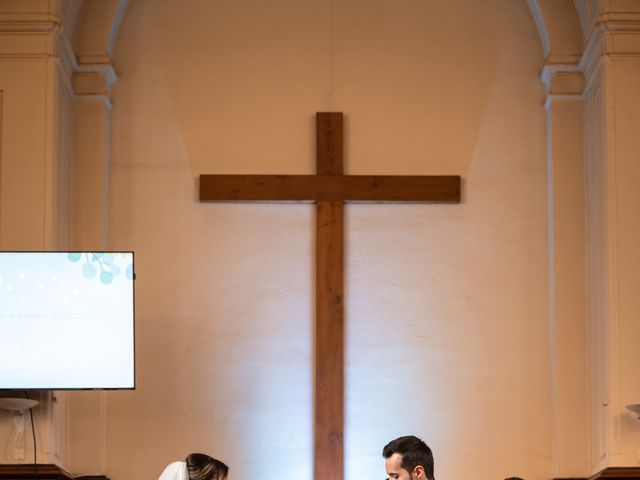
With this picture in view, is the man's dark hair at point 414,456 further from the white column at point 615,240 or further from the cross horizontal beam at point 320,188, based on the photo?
the cross horizontal beam at point 320,188

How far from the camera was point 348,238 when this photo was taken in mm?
7453

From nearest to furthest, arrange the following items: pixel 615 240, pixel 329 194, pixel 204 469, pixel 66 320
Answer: pixel 204 469 < pixel 66 320 < pixel 615 240 < pixel 329 194

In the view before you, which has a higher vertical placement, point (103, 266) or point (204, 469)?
point (103, 266)

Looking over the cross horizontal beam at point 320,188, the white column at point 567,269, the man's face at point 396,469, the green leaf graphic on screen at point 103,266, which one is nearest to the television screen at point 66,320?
the green leaf graphic on screen at point 103,266

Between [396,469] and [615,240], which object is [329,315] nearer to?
[615,240]

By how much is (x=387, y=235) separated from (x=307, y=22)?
1394 millimetres

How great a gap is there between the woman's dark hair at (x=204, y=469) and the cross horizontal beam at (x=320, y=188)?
2222 millimetres

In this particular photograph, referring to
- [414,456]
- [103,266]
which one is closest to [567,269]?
[414,456]

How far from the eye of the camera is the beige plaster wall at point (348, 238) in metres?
7.26

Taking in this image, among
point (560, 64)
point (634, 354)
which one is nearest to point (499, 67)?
point (560, 64)

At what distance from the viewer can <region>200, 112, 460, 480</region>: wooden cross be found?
7.30 meters

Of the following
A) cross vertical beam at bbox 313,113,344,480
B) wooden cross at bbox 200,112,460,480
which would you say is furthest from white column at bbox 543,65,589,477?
cross vertical beam at bbox 313,113,344,480

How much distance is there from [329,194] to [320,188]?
6 cm

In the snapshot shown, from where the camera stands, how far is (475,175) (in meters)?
7.53
